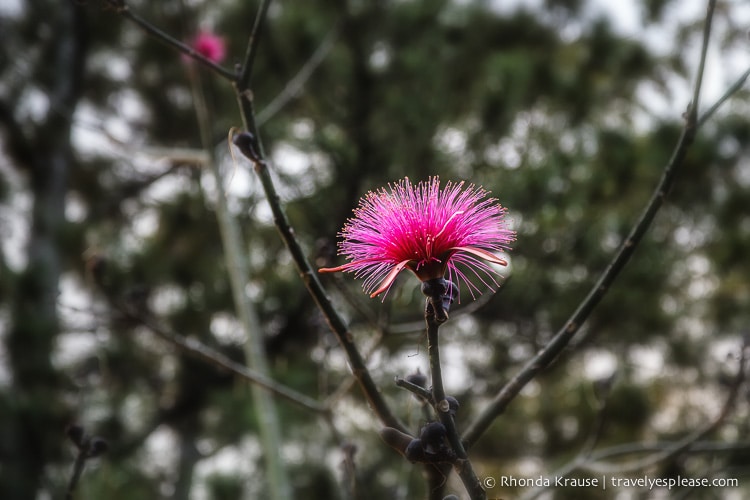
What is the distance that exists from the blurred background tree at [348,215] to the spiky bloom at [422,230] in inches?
54.2

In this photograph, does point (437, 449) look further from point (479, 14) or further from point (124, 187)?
point (124, 187)

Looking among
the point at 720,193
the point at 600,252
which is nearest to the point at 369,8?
the point at 600,252

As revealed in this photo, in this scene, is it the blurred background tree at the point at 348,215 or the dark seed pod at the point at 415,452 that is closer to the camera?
the dark seed pod at the point at 415,452

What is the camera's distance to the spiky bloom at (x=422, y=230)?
683mm

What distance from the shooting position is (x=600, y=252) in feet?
8.95

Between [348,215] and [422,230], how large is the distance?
161 centimetres

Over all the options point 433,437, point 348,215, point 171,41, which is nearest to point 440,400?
point 433,437

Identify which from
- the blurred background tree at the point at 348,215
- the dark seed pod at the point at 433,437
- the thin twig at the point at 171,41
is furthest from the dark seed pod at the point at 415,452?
the blurred background tree at the point at 348,215

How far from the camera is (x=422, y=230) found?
697 millimetres

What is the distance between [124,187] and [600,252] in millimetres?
3507

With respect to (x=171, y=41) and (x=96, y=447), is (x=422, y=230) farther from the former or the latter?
(x=96, y=447)

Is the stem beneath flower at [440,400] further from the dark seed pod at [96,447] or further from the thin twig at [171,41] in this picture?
the dark seed pod at [96,447]

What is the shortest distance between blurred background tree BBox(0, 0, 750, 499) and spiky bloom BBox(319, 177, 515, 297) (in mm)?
1376

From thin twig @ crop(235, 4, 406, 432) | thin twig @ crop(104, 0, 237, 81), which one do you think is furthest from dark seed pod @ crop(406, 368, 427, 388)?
thin twig @ crop(104, 0, 237, 81)
